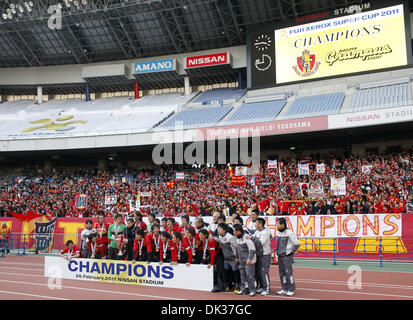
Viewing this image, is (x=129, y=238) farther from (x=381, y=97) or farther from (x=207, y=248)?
(x=381, y=97)

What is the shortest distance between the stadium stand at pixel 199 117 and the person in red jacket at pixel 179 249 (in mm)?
20428

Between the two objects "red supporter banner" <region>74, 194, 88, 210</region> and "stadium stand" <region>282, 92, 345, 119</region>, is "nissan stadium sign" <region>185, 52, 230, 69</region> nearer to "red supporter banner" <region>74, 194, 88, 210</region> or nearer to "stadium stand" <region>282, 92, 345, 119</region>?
"stadium stand" <region>282, 92, 345, 119</region>

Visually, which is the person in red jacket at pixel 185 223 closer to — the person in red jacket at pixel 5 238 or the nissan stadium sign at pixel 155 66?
the person in red jacket at pixel 5 238

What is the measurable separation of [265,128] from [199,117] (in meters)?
7.40

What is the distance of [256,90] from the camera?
34.9 m

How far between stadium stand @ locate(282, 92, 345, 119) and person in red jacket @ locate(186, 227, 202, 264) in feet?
60.5

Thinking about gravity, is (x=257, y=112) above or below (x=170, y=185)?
above

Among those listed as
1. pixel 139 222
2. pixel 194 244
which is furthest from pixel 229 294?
pixel 139 222

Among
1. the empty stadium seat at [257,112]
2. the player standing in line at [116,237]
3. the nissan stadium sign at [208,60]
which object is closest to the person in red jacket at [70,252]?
the player standing in line at [116,237]

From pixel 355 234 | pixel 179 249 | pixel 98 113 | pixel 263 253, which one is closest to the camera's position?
pixel 263 253

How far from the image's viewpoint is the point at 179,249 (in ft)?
34.7

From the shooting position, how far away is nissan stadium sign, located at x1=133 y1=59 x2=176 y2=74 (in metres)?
39.2
